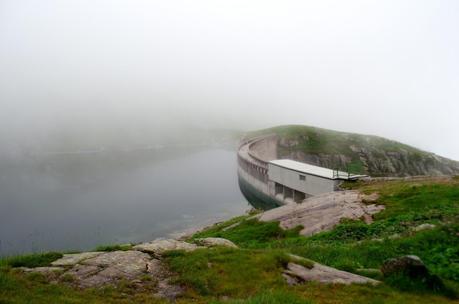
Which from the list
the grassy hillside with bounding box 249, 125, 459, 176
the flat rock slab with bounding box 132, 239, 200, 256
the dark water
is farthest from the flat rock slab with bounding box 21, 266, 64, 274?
the grassy hillside with bounding box 249, 125, 459, 176

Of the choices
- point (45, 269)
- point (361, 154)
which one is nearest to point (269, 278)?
point (45, 269)

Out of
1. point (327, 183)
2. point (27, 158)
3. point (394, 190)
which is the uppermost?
point (394, 190)

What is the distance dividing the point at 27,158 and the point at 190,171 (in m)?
90.2

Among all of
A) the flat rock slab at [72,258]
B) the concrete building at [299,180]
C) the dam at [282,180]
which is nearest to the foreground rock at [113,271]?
the flat rock slab at [72,258]

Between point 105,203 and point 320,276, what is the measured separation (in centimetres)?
7491

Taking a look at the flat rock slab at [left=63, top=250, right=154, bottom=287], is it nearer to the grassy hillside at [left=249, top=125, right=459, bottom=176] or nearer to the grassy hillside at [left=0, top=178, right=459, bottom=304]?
the grassy hillside at [left=0, top=178, right=459, bottom=304]

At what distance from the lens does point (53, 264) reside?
1277 centimetres

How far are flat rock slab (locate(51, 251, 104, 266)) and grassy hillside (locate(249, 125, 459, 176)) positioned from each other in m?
121

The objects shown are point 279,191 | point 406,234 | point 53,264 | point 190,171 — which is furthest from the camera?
point 190,171

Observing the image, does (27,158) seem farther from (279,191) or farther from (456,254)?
(456,254)

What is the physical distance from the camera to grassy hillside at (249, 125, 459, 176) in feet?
429

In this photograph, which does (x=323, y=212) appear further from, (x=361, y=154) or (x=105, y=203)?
(x=361, y=154)

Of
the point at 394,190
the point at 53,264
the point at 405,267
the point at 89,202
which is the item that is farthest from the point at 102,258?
the point at 89,202

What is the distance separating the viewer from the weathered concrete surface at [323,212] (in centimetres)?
2882
